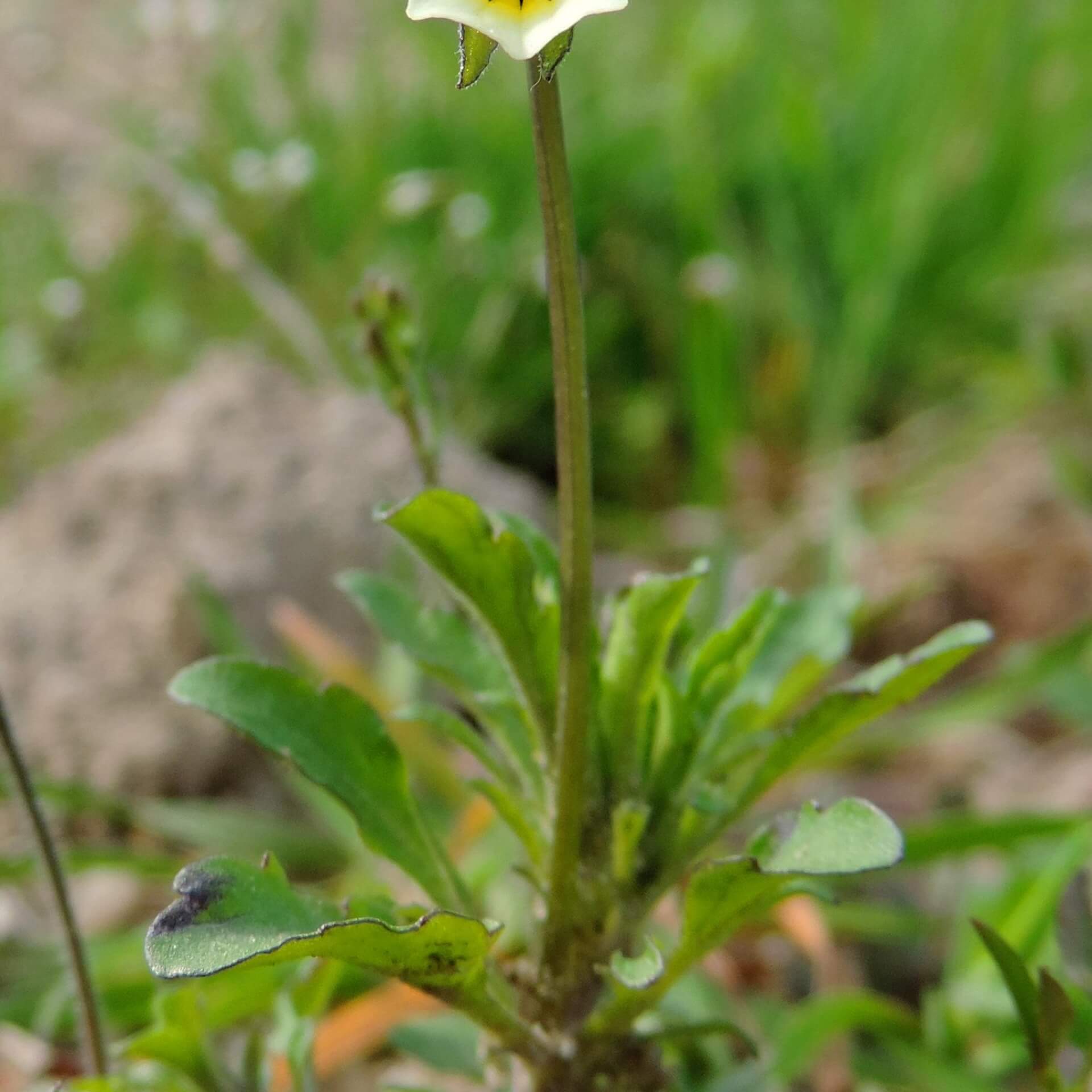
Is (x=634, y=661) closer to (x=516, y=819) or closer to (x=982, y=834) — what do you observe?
(x=516, y=819)

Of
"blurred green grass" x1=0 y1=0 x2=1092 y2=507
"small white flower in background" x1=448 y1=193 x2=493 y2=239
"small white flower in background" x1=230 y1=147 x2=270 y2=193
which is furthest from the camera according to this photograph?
"blurred green grass" x1=0 y1=0 x2=1092 y2=507

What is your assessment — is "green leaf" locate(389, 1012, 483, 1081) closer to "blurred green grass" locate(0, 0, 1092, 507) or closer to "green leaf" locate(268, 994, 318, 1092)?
"green leaf" locate(268, 994, 318, 1092)

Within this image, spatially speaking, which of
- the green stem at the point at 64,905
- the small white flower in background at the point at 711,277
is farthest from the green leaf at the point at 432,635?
the small white flower in background at the point at 711,277

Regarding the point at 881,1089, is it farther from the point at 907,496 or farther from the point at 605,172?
the point at 605,172

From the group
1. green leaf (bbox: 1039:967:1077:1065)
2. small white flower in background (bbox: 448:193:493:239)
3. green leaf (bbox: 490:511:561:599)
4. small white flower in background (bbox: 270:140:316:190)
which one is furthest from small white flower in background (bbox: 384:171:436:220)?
green leaf (bbox: 1039:967:1077:1065)

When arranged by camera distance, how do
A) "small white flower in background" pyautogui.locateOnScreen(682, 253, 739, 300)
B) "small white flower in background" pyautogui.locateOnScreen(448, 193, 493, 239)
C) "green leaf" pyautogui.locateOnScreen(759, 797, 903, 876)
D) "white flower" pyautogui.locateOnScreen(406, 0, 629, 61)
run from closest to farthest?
"white flower" pyautogui.locateOnScreen(406, 0, 629, 61) < "green leaf" pyautogui.locateOnScreen(759, 797, 903, 876) < "small white flower in background" pyautogui.locateOnScreen(682, 253, 739, 300) < "small white flower in background" pyautogui.locateOnScreen(448, 193, 493, 239)

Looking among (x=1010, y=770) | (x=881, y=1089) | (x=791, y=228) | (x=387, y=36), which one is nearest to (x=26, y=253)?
(x=387, y=36)

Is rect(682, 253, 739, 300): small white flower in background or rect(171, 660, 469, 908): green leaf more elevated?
rect(682, 253, 739, 300): small white flower in background
